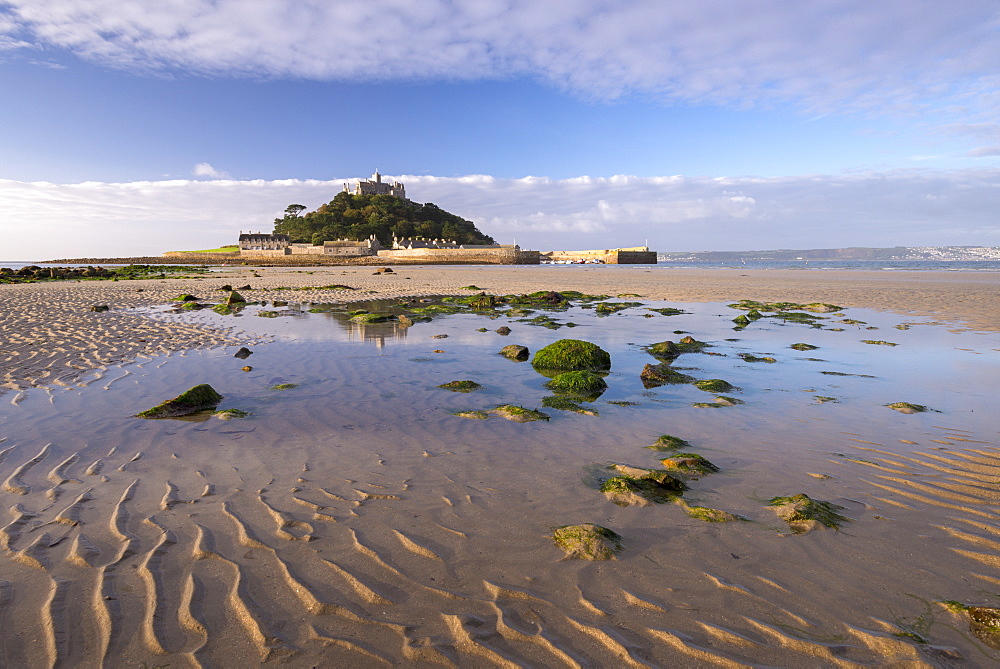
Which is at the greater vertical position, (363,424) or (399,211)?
(399,211)

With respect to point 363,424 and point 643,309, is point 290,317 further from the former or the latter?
point 643,309

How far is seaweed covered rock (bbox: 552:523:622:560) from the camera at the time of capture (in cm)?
369

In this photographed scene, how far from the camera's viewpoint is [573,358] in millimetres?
10039

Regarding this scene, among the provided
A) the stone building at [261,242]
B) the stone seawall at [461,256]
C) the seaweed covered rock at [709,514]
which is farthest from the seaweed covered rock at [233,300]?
the stone building at [261,242]

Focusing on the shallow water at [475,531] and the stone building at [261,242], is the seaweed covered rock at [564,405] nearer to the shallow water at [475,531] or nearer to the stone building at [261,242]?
the shallow water at [475,531]

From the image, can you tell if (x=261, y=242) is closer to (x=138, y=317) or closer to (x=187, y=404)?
(x=138, y=317)

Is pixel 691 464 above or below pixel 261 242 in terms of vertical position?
below

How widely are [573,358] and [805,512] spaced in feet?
19.6

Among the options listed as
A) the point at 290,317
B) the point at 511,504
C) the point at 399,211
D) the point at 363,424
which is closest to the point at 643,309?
the point at 290,317

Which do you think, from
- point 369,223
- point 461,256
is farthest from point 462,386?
point 369,223

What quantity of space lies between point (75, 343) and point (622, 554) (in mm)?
14016

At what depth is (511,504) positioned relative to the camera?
4531mm

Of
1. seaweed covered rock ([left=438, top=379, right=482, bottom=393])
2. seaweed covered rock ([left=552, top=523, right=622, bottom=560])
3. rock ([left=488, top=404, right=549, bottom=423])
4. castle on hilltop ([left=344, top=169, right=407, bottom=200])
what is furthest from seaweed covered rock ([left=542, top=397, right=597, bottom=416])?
castle on hilltop ([left=344, top=169, right=407, bottom=200])

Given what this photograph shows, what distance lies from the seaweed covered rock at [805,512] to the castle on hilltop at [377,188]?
7103 inches
